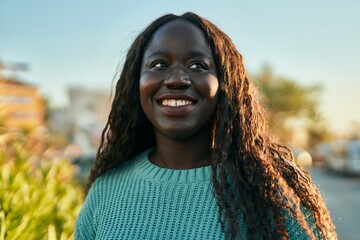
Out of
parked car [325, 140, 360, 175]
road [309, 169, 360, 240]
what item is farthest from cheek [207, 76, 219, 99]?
parked car [325, 140, 360, 175]

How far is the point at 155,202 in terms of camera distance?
6.45 ft

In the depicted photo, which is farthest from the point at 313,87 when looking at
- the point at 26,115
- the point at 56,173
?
the point at 56,173

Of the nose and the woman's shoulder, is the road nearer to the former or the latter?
the woman's shoulder

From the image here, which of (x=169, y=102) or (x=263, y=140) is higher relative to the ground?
(x=169, y=102)

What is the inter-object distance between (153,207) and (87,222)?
0.35 m

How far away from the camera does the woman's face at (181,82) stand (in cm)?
188

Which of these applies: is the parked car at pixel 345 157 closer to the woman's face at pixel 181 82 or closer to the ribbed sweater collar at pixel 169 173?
the ribbed sweater collar at pixel 169 173

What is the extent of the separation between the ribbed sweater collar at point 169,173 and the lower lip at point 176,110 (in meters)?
0.25

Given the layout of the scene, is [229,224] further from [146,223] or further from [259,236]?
[146,223]

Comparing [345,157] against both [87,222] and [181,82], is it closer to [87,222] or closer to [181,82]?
[87,222]

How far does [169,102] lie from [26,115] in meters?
40.9

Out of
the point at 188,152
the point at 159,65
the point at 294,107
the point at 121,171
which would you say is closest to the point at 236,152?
the point at 188,152

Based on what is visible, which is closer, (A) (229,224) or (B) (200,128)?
(A) (229,224)

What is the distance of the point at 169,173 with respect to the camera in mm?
2033
